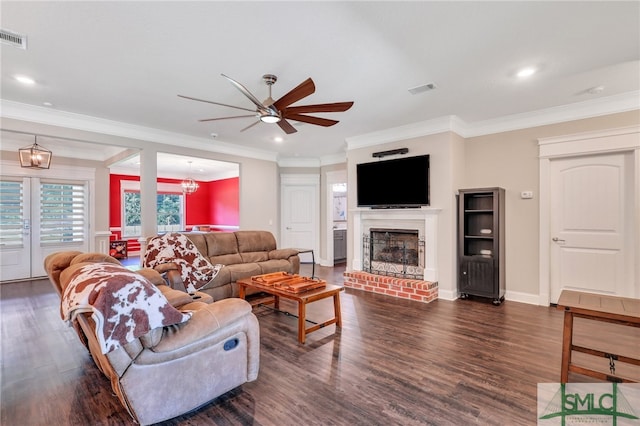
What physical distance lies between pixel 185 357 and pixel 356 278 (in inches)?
146

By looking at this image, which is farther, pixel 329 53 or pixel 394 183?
pixel 394 183

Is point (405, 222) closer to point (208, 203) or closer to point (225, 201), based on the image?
point (225, 201)

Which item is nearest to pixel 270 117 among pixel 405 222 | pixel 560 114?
pixel 405 222

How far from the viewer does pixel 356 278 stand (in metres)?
5.21

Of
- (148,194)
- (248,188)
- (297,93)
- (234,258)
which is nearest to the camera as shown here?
(297,93)

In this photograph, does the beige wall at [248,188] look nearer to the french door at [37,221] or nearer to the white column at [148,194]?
the white column at [148,194]

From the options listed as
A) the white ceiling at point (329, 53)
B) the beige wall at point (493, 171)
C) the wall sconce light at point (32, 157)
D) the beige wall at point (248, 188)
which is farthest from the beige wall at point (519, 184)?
the wall sconce light at point (32, 157)

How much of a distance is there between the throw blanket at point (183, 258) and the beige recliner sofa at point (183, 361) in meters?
1.87

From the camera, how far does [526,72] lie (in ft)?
10.1

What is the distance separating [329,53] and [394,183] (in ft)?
9.10

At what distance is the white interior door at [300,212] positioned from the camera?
776 centimetres

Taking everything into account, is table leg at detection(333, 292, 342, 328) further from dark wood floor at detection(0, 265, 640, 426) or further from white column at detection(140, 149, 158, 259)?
white column at detection(140, 149, 158, 259)

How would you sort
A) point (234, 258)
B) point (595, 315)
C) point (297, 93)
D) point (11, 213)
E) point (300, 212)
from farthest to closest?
point (300, 212)
point (11, 213)
point (234, 258)
point (297, 93)
point (595, 315)

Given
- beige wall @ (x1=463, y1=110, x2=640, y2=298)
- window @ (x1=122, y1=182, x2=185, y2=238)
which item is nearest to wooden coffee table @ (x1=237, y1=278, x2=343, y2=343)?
beige wall @ (x1=463, y1=110, x2=640, y2=298)
